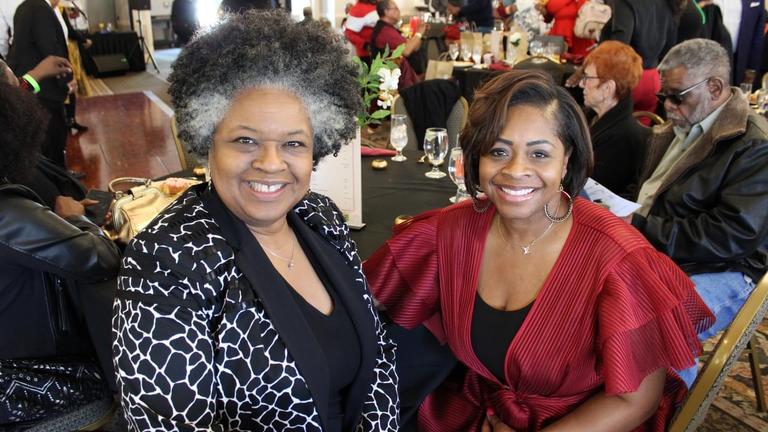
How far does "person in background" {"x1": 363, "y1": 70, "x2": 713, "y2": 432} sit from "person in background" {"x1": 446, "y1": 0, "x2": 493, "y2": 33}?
24.9ft

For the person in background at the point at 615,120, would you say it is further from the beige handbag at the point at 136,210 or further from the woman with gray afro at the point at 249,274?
the beige handbag at the point at 136,210

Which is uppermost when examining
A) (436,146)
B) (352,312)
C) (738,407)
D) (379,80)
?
(379,80)

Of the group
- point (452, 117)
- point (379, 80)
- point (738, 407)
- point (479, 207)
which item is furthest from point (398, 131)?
point (738, 407)

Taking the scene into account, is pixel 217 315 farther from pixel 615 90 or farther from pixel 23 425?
pixel 615 90

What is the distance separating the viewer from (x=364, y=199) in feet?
8.30

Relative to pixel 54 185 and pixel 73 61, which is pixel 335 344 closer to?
pixel 54 185

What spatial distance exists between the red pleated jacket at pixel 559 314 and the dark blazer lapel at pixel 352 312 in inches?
10.0

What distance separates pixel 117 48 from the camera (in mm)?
12953

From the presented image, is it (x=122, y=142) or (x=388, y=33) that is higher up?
(x=388, y=33)

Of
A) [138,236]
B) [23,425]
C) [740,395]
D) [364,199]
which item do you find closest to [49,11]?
[364,199]

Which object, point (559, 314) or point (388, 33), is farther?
point (388, 33)

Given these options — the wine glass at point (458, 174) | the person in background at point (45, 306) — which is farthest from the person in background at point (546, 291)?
the person in background at point (45, 306)

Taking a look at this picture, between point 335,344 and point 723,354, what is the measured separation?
2.88 feet

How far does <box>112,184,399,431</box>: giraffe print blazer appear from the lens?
1.11m
